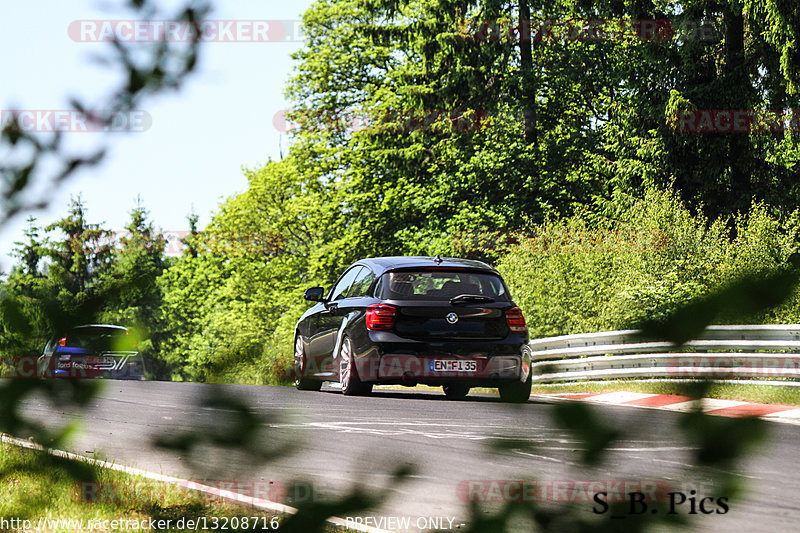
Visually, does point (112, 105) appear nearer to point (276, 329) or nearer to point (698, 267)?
point (698, 267)

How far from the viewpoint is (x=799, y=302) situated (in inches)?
55.8

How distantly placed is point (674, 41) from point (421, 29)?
324 inches

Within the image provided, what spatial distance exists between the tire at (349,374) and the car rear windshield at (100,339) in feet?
35.5

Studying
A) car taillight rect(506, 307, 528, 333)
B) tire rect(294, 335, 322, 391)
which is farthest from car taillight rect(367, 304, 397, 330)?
tire rect(294, 335, 322, 391)

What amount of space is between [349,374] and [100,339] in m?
11.2

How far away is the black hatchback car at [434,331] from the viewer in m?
12.0

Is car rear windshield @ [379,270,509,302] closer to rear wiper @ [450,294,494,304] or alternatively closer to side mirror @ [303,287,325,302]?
rear wiper @ [450,294,494,304]

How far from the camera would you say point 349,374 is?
12.9 metres

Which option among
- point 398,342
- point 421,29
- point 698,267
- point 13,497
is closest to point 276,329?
point 421,29

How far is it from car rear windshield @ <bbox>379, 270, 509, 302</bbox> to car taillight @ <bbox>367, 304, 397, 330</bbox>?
19 centimetres

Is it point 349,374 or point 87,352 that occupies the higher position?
point 87,352

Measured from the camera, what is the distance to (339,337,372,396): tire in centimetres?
1271

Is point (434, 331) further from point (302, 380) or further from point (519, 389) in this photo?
point (302, 380)

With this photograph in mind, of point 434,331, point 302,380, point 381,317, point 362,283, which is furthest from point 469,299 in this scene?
point 302,380
